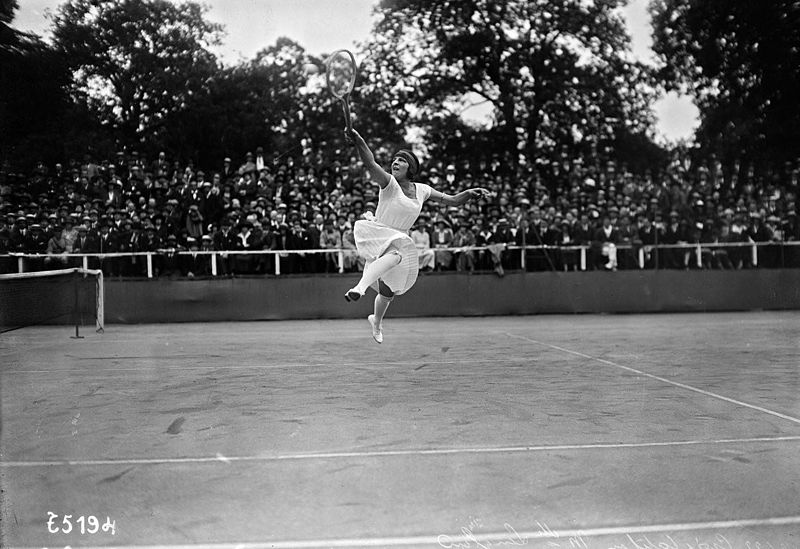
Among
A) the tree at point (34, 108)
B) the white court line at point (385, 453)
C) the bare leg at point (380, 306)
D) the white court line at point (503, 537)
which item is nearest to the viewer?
the white court line at point (503, 537)

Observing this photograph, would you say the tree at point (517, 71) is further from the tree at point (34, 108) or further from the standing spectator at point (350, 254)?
the tree at point (34, 108)

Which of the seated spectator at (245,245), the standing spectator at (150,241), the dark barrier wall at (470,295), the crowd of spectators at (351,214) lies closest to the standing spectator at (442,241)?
the crowd of spectators at (351,214)

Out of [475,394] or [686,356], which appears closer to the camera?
[475,394]

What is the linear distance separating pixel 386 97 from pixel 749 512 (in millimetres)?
14470

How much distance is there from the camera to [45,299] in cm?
1562

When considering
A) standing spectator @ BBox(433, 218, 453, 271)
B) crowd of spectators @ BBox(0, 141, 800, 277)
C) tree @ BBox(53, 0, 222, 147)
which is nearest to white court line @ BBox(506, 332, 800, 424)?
standing spectator @ BBox(433, 218, 453, 271)

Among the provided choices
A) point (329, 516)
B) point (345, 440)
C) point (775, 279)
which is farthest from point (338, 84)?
point (775, 279)

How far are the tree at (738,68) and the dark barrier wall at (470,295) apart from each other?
3.11 metres

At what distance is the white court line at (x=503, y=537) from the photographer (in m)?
3.68

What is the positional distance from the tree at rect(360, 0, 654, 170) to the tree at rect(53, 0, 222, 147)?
11.2 ft

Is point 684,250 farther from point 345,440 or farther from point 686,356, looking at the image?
point 345,440

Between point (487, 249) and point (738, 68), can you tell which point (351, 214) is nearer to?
point (487, 249)

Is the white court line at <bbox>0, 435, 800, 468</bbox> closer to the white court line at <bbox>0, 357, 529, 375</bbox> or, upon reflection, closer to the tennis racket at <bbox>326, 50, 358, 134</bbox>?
the tennis racket at <bbox>326, 50, 358, 134</bbox>

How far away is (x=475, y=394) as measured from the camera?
7605 mm
